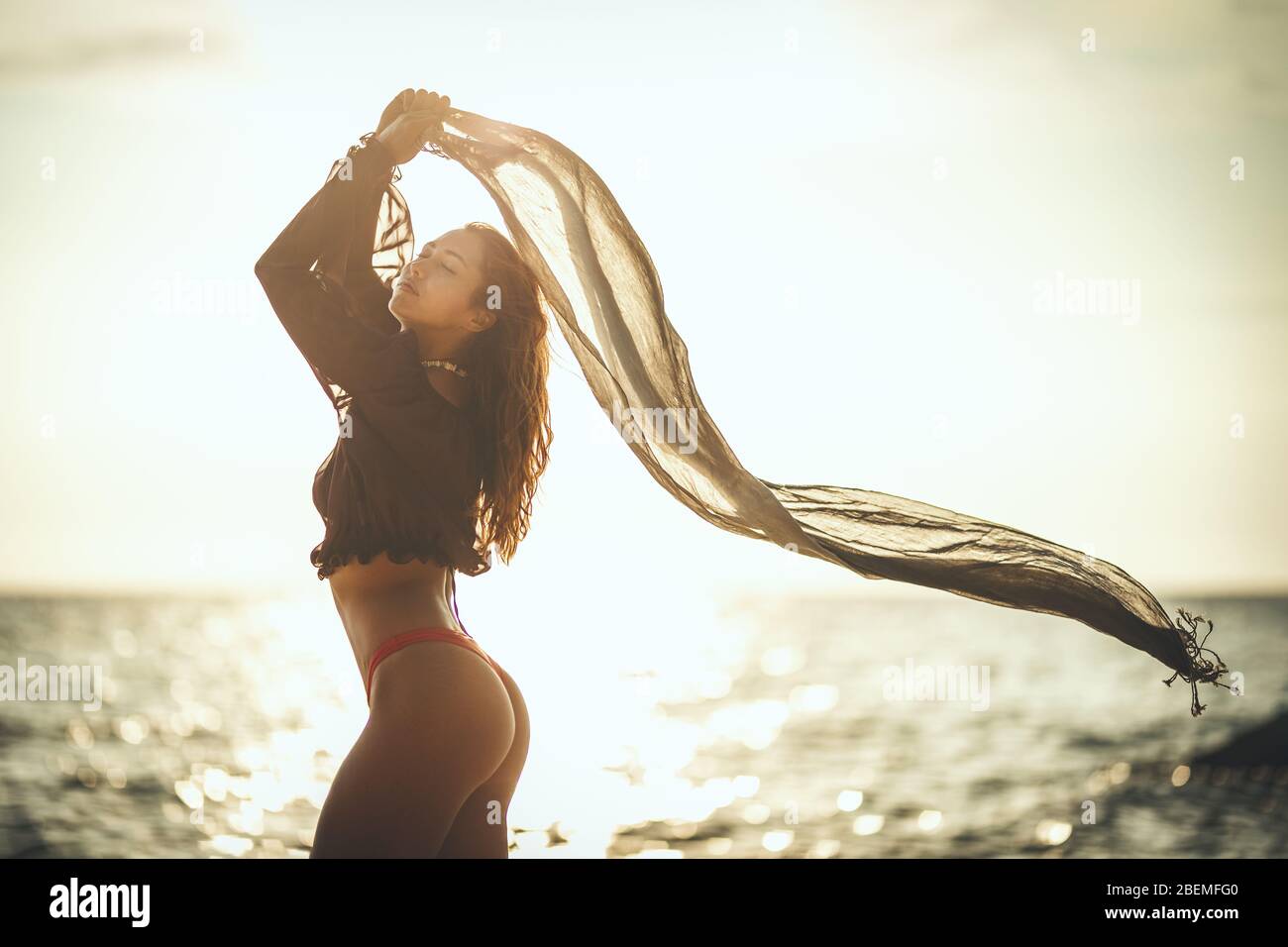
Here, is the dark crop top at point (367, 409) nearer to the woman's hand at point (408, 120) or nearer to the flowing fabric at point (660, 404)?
the woman's hand at point (408, 120)

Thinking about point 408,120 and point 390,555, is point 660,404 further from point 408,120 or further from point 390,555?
point 408,120

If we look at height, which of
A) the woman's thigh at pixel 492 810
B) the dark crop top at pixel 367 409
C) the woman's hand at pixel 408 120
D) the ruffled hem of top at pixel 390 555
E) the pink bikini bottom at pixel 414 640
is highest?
the woman's hand at pixel 408 120

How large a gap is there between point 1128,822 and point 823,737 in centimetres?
1212

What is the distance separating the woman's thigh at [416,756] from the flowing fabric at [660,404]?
0.80 m

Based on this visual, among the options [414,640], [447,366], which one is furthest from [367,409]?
[414,640]

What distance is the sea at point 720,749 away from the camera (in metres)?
22.5

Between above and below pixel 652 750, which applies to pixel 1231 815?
below

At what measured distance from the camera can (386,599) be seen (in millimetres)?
2541

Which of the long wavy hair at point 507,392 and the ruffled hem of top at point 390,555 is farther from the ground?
the long wavy hair at point 507,392

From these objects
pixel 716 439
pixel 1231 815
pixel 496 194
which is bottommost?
pixel 1231 815

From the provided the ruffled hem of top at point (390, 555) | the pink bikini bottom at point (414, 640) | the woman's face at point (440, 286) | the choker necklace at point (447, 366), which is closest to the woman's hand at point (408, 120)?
the woman's face at point (440, 286)
